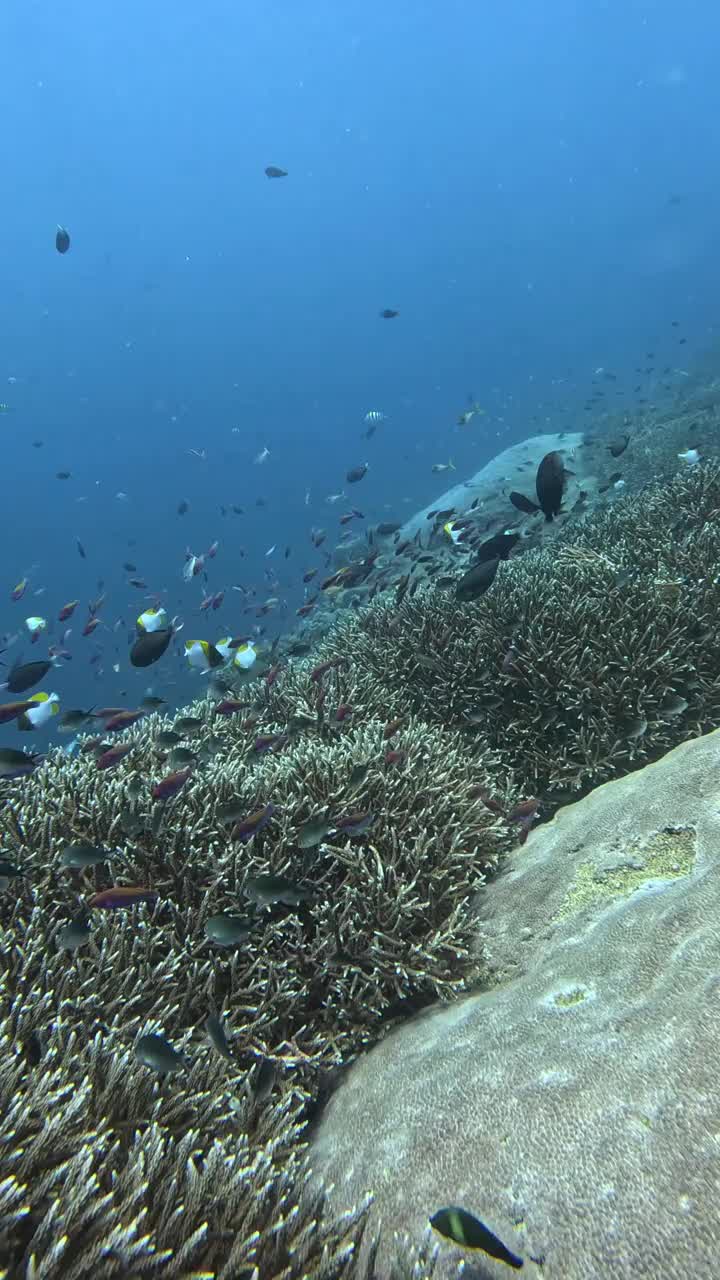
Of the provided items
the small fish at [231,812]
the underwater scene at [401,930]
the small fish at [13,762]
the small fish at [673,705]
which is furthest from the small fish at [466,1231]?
the small fish at [673,705]

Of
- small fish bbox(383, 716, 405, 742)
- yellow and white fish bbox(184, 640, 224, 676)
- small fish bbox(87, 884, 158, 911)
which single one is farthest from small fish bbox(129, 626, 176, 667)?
small fish bbox(87, 884, 158, 911)

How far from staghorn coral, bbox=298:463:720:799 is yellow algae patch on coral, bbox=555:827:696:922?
1.61m

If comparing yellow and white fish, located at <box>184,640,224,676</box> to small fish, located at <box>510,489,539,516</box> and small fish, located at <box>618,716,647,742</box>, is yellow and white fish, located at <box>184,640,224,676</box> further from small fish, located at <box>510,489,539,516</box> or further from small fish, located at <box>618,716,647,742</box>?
small fish, located at <box>618,716,647,742</box>

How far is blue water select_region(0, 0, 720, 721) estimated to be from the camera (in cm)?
11769

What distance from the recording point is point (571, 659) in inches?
216

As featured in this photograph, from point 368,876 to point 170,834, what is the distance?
1406 millimetres

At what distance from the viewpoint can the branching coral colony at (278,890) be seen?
2.06 m

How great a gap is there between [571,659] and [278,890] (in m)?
3.48

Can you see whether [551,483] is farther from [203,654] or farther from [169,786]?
[169,786]

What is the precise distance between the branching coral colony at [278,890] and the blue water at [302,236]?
83.6 m

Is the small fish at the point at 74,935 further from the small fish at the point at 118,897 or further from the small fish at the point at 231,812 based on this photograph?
the small fish at the point at 231,812

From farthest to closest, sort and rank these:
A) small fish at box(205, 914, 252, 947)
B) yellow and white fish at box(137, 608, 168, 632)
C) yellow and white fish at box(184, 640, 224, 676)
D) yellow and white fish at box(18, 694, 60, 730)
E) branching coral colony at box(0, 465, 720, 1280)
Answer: yellow and white fish at box(137, 608, 168, 632) → yellow and white fish at box(184, 640, 224, 676) → yellow and white fish at box(18, 694, 60, 730) → small fish at box(205, 914, 252, 947) → branching coral colony at box(0, 465, 720, 1280)

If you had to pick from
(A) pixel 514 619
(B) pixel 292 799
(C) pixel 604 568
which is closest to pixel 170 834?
(B) pixel 292 799

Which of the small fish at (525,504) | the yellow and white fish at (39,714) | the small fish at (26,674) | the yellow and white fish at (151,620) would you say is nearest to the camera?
the small fish at (26,674)
